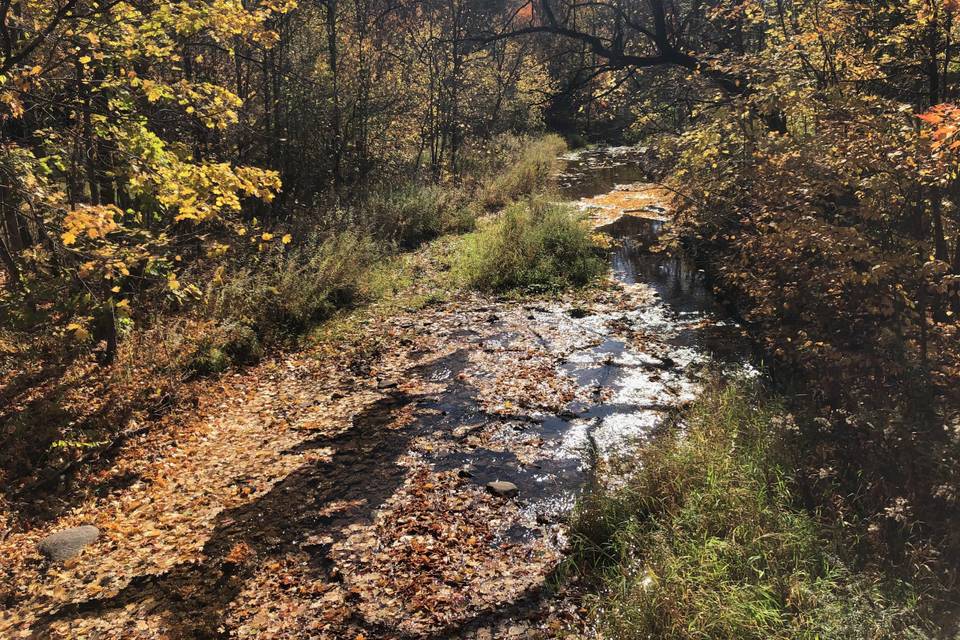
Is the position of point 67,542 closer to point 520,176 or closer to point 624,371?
point 624,371

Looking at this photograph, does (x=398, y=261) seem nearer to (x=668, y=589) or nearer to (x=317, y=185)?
(x=317, y=185)

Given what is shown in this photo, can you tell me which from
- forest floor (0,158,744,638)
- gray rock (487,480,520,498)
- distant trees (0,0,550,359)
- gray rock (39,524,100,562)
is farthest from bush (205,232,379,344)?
gray rock (487,480,520,498)

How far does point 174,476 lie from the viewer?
677cm

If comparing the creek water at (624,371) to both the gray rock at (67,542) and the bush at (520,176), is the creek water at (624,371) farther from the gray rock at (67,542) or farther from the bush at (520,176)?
the bush at (520,176)

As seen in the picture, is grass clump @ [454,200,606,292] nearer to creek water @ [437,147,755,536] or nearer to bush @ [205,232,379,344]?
creek water @ [437,147,755,536]

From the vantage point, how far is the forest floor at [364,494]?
4.86m

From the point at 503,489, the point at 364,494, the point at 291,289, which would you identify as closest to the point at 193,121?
the point at 291,289

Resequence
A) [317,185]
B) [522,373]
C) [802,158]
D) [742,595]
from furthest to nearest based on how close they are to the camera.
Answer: [317,185], [522,373], [802,158], [742,595]

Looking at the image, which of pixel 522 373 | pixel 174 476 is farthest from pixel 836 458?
pixel 174 476

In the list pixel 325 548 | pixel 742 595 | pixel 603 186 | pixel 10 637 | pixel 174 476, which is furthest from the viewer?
pixel 603 186

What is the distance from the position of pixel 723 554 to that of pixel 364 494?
153 inches

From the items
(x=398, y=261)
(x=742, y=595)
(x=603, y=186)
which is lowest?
(x=742, y=595)

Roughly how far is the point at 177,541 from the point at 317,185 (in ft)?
41.9

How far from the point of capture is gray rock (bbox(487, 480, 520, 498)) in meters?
6.37
